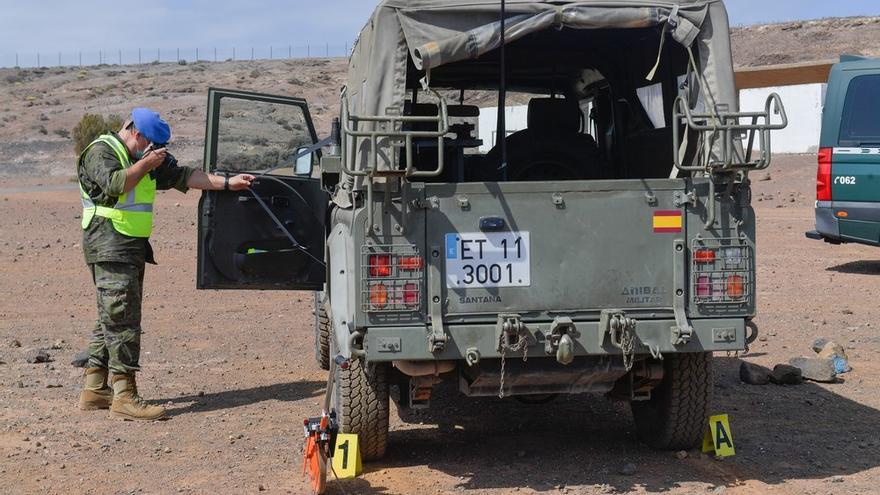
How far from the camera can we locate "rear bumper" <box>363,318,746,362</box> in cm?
559

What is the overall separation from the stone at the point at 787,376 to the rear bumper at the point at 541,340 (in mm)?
2686

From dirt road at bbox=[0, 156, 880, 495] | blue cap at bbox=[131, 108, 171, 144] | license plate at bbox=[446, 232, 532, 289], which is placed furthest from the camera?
blue cap at bbox=[131, 108, 171, 144]

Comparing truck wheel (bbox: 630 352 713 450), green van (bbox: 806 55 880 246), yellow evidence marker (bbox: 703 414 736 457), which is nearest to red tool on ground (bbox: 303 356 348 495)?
truck wheel (bbox: 630 352 713 450)

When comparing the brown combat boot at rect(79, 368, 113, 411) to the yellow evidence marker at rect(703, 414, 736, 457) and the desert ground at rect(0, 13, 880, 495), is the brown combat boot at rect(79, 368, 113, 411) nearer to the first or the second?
the desert ground at rect(0, 13, 880, 495)

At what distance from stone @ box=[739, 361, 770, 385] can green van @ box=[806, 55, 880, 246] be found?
21.1 feet

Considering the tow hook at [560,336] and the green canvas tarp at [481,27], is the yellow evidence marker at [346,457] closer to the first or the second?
the tow hook at [560,336]

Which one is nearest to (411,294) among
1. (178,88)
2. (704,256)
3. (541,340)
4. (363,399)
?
A: (541,340)

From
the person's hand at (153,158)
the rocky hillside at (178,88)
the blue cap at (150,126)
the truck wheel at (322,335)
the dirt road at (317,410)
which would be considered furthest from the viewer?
the rocky hillside at (178,88)

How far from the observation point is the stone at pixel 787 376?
8.27 metres

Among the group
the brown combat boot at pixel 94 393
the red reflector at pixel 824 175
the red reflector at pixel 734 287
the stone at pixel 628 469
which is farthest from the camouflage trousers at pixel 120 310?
the red reflector at pixel 824 175

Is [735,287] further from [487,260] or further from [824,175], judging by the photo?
[824,175]

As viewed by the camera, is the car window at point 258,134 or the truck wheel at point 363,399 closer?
the truck wheel at point 363,399

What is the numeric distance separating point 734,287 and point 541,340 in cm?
100

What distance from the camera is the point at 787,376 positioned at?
27.1ft
